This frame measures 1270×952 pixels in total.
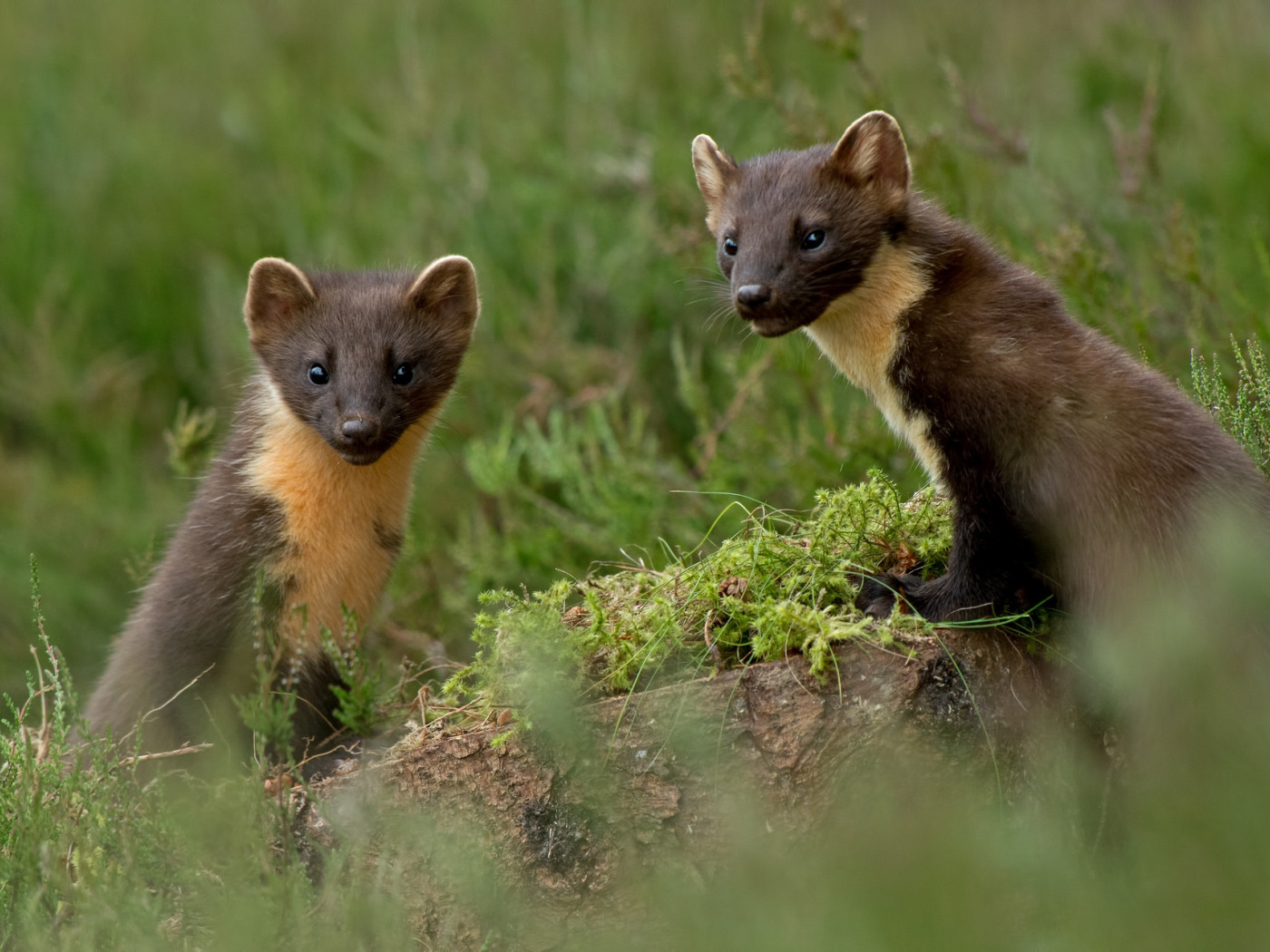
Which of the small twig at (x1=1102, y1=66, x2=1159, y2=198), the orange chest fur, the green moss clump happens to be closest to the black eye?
the green moss clump

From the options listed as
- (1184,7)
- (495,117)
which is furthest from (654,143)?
(1184,7)

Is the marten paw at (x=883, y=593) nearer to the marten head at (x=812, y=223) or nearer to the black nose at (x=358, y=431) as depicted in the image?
the marten head at (x=812, y=223)

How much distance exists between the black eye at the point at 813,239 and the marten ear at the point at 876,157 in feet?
0.78

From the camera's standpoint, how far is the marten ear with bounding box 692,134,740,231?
5.18 meters

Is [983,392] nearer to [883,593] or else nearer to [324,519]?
[883,593]

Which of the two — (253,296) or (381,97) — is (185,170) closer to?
(381,97)

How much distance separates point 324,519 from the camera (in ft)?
18.8

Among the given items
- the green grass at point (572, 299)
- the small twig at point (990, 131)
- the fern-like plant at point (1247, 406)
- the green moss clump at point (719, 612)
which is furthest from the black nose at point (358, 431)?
the small twig at point (990, 131)

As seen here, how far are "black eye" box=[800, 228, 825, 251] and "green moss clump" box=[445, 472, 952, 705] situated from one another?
772 mm

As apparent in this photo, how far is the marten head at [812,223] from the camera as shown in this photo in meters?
4.70

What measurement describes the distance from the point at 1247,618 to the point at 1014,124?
5.23 metres

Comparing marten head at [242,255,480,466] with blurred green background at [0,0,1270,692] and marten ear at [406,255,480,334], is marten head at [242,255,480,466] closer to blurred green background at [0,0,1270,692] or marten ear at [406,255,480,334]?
marten ear at [406,255,480,334]

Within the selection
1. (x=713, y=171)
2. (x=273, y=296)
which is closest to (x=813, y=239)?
(x=713, y=171)

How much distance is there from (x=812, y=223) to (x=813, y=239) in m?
0.05
